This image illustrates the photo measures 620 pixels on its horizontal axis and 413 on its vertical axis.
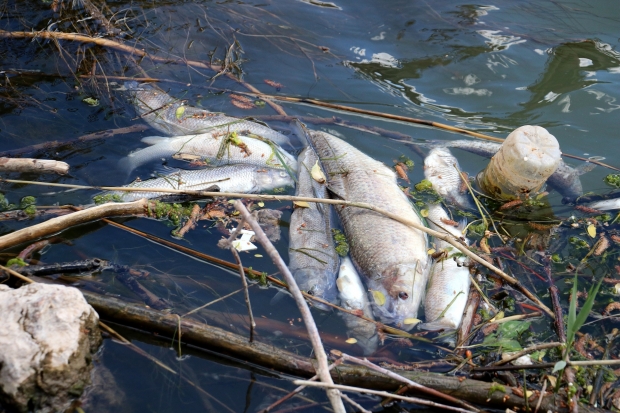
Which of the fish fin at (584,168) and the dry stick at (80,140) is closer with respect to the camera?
the dry stick at (80,140)

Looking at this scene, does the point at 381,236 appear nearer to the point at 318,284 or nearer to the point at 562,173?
the point at 318,284

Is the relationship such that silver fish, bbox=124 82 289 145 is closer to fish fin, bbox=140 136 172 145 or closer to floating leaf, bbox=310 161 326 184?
fish fin, bbox=140 136 172 145

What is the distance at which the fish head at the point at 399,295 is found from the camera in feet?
11.4

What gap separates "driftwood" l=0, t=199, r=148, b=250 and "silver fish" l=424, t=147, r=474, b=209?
2.56m

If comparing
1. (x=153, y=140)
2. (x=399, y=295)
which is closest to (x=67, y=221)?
(x=153, y=140)

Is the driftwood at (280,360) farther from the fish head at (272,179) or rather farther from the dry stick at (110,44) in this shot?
the dry stick at (110,44)

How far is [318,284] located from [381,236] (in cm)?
64

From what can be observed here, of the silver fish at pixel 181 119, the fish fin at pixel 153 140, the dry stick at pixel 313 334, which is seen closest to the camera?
the dry stick at pixel 313 334

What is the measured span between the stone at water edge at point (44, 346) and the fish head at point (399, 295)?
1841mm

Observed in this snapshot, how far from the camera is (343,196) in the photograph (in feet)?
14.0

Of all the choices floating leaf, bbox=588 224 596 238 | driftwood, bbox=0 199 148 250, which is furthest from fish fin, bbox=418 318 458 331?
driftwood, bbox=0 199 148 250

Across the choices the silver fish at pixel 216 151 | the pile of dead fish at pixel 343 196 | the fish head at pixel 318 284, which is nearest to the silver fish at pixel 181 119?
the pile of dead fish at pixel 343 196

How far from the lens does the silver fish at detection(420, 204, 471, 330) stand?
3.43 metres

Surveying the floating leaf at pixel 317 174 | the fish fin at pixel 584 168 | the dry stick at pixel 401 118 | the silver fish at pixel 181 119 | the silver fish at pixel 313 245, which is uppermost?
the dry stick at pixel 401 118
